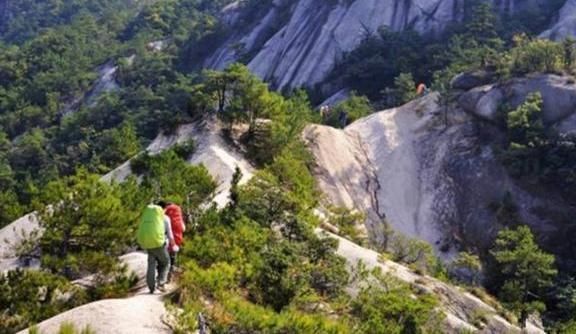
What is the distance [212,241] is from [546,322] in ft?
55.2

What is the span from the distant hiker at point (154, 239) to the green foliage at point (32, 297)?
1.92 m

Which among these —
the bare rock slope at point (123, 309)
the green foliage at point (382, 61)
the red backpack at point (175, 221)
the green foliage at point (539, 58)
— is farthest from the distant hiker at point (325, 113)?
the red backpack at point (175, 221)

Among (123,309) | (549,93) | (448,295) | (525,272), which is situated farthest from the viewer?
(549,93)

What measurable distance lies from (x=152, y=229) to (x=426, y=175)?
27.0m

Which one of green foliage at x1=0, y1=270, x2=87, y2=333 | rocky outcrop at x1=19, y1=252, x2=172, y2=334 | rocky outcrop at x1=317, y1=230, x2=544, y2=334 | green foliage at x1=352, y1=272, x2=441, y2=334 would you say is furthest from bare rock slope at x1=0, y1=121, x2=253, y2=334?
rocky outcrop at x1=317, y1=230, x2=544, y2=334

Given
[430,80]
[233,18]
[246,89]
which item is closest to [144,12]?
[233,18]

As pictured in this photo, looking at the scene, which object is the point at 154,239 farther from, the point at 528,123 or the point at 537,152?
the point at 528,123

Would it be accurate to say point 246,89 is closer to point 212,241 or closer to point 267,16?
point 212,241

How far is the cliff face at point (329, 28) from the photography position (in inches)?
2403

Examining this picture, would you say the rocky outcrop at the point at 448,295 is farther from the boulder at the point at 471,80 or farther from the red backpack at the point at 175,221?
the boulder at the point at 471,80

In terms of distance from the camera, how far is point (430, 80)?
169 feet

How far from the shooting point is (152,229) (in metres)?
12.4

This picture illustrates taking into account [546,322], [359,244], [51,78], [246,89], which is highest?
[246,89]

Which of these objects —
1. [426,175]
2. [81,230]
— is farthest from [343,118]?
→ [81,230]
